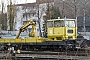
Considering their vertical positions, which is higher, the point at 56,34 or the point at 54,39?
the point at 56,34

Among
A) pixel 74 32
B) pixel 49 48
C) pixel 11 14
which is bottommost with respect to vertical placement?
pixel 49 48

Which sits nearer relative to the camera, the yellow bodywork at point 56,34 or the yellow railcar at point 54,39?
the yellow railcar at point 54,39

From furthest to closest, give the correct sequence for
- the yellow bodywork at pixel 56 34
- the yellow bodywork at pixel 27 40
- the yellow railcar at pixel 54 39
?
the yellow bodywork at pixel 27 40, the yellow bodywork at pixel 56 34, the yellow railcar at pixel 54 39

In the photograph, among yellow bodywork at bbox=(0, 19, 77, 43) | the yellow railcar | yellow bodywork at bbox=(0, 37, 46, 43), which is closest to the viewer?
the yellow railcar

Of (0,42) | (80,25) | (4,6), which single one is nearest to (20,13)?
(4,6)

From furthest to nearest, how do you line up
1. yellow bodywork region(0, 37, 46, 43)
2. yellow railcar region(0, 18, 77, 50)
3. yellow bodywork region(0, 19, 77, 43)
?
1. yellow bodywork region(0, 37, 46, 43)
2. yellow bodywork region(0, 19, 77, 43)
3. yellow railcar region(0, 18, 77, 50)

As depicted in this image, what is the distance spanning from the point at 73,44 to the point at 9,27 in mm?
39557

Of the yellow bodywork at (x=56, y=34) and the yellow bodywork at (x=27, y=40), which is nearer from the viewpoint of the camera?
the yellow bodywork at (x=56, y=34)

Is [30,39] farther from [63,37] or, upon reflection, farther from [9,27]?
[9,27]

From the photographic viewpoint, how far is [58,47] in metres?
22.3

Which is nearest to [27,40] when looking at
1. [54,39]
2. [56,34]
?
[54,39]

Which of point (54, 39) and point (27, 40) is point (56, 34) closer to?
point (54, 39)

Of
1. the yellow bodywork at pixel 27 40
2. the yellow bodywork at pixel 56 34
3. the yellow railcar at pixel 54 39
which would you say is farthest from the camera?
the yellow bodywork at pixel 27 40

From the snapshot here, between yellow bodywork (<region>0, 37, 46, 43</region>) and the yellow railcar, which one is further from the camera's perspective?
yellow bodywork (<region>0, 37, 46, 43</region>)
